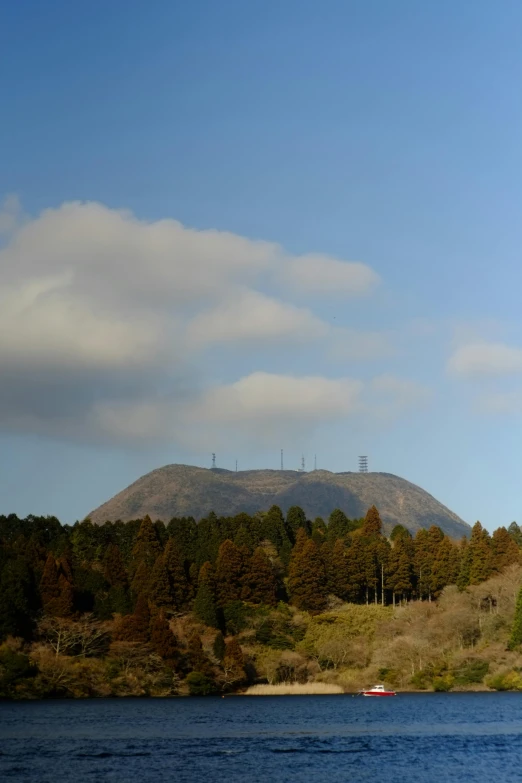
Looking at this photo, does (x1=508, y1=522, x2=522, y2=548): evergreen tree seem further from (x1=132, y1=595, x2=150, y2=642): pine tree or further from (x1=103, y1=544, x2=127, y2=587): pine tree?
(x1=132, y1=595, x2=150, y2=642): pine tree

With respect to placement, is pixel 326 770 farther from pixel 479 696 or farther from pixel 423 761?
pixel 479 696

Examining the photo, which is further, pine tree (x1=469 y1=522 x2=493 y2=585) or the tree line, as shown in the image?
pine tree (x1=469 y1=522 x2=493 y2=585)

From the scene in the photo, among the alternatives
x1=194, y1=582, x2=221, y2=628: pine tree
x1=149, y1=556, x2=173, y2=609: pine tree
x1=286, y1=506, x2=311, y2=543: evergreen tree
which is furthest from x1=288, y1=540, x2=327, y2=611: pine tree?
x1=286, y1=506, x2=311, y2=543: evergreen tree

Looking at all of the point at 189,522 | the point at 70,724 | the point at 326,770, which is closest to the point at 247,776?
the point at 326,770

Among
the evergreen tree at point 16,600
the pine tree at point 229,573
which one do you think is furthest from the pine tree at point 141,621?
the pine tree at point 229,573

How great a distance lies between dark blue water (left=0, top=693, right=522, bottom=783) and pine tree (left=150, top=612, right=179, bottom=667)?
10850 millimetres

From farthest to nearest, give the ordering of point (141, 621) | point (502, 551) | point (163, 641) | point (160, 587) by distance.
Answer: point (502, 551), point (160, 587), point (141, 621), point (163, 641)

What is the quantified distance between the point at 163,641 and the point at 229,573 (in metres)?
18.9

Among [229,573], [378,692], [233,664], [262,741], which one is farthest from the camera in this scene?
[229,573]

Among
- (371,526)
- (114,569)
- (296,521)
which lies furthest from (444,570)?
(114,569)

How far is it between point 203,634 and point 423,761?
52955mm

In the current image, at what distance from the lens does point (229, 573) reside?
10606 centimetres

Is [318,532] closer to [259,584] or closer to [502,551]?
[502,551]

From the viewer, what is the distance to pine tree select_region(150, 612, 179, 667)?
8769cm
